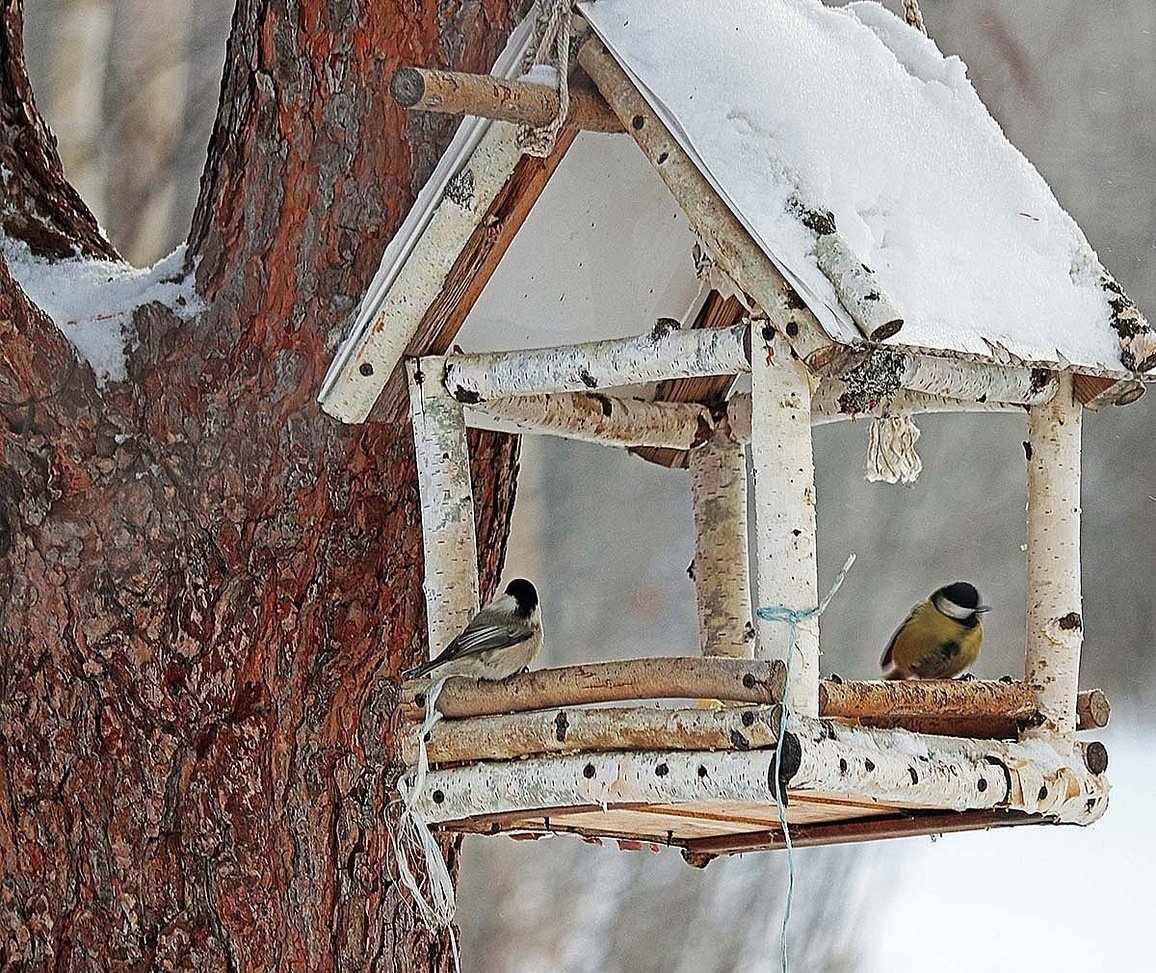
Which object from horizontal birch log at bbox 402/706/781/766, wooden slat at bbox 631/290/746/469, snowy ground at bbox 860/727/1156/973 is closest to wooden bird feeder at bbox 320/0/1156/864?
horizontal birch log at bbox 402/706/781/766

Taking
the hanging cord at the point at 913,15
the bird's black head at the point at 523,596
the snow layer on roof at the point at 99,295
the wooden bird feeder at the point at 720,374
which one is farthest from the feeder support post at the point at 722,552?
the snow layer on roof at the point at 99,295

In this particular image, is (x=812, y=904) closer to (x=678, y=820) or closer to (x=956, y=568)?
(x=956, y=568)

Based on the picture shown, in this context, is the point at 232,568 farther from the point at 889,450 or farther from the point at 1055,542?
the point at 1055,542

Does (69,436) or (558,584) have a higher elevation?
(558,584)

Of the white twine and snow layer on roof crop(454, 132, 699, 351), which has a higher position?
snow layer on roof crop(454, 132, 699, 351)

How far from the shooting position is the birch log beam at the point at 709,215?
1359 mm

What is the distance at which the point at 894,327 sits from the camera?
4.29ft

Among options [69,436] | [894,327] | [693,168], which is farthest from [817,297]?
[69,436]

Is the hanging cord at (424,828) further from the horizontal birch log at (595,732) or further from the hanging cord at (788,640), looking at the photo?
the hanging cord at (788,640)

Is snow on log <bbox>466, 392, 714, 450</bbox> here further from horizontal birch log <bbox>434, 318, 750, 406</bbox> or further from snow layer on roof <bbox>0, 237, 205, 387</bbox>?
snow layer on roof <bbox>0, 237, 205, 387</bbox>

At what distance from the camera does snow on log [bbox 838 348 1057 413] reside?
1419 millimetres

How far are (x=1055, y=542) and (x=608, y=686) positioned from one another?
19.7 inches

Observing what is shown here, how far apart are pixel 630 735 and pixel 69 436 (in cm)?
71

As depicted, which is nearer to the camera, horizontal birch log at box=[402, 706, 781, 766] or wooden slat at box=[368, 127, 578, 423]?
horizontal birch log at box=[402, 706, 781, 766]
